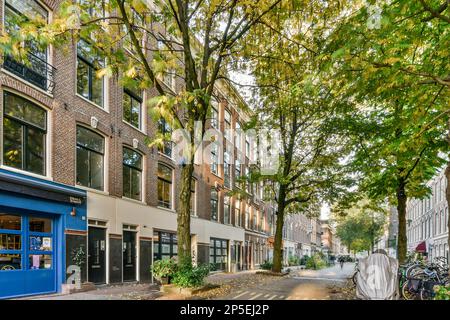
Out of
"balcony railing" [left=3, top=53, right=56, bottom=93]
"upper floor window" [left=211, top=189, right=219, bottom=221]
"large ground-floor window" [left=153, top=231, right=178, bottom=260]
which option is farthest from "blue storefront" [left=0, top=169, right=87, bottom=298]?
"upper floor window" [left=211, top=189, right=219, bottom=221]

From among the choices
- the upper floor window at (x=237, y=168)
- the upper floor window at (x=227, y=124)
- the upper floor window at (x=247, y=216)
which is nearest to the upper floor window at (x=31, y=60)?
Answer: the upper floor window at (x=227, y=124)

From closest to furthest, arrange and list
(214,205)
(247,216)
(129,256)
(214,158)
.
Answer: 1. (129,256)
2. (214,205)
3. (214,158)
4. (247,216)

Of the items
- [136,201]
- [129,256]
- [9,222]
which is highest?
[136,201]

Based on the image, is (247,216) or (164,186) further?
(247,216)

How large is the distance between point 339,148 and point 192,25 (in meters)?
14.3

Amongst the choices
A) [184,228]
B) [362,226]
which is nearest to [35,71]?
[184,228]

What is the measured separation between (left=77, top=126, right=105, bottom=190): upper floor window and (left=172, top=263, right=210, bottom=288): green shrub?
5.84 meters

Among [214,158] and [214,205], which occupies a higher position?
[214,158]

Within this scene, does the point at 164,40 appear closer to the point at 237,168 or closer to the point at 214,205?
the point at 214,205

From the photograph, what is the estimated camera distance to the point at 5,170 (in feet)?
39.0

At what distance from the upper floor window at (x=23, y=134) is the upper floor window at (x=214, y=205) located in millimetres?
18418

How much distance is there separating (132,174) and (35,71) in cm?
742

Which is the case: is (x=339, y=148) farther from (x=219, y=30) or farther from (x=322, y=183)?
(x=219, y=30)

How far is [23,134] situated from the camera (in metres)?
12.9
